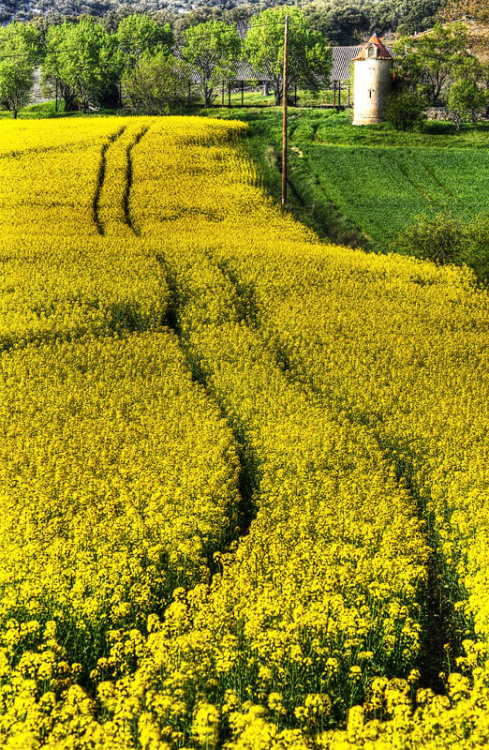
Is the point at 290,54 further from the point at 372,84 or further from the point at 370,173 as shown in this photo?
the point at 370,173

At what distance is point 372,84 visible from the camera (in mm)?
78812

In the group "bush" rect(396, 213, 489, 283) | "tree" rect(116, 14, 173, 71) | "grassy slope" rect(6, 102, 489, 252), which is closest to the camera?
"bush" rect(396, 213, 489, 283)

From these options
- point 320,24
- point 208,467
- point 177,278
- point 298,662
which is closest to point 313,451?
point 208,467

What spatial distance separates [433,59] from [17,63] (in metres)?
51.3

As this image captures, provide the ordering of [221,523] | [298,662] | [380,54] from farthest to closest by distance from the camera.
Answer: [380,54] → [221,523] → [298,662]

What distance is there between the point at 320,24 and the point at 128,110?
73.5 meters

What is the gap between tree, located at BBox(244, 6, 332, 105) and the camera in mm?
100250

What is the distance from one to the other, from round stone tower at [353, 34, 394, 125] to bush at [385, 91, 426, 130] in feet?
7.07

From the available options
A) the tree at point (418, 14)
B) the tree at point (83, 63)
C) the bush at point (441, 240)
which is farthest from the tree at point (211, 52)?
the bush at point (441, 240)

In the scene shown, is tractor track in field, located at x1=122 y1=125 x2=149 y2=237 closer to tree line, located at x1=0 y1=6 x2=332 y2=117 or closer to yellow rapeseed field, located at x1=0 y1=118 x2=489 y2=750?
yellow rapeseed field, located at x1=0 y1=118 x2=489 y2=750

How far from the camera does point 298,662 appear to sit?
10.2 meters

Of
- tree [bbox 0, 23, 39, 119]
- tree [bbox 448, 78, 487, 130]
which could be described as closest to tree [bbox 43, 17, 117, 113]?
tree [bbox 0, 23, 39, 119]

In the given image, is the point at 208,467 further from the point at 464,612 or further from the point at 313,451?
the point at 464,612

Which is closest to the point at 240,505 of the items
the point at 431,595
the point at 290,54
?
the point at 431,595
